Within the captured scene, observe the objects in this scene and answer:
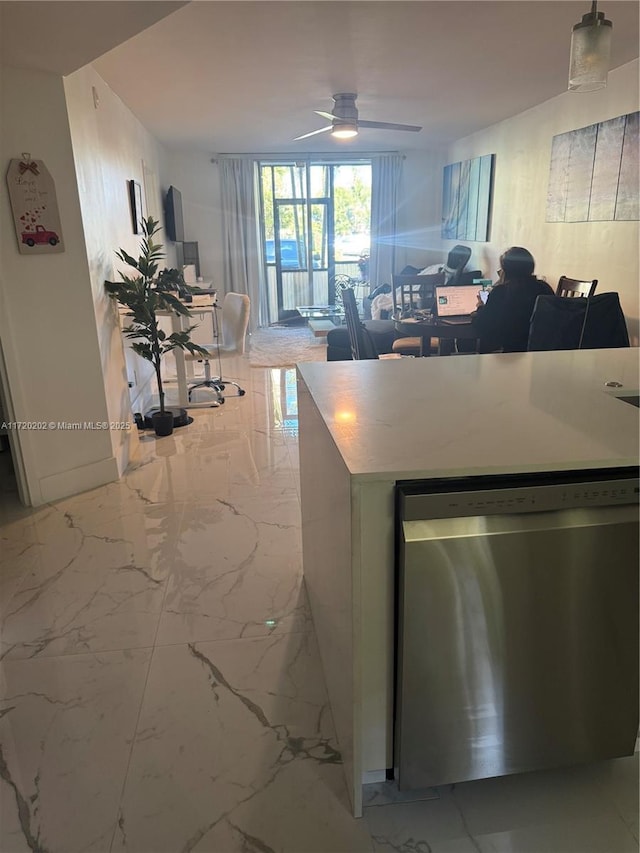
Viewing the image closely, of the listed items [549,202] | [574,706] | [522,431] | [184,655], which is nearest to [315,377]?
[522,431]

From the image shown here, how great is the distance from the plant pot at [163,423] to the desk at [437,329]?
1.74 m

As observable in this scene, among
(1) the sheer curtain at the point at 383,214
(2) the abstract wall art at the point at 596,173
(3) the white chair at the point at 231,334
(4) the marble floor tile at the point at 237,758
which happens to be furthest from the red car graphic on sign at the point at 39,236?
(1) the sheer curtain at the point at 383,214

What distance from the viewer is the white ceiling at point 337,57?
2.78 m

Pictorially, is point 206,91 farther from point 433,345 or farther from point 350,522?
point 350,522

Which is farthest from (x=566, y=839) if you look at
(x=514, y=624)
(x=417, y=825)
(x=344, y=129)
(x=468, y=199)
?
(x=468, y=199)

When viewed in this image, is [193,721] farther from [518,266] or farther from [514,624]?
[518,266]

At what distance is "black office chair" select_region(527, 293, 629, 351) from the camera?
10.3ft

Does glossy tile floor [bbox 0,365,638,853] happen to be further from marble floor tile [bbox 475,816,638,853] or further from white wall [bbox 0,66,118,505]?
white wall [bbox 0,66,118,505]

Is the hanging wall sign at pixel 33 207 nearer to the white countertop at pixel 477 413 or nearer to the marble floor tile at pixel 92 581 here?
the marble floor tile at pixel 92 581

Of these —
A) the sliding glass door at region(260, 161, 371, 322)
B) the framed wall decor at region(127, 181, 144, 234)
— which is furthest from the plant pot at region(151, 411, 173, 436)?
the sliding glass door at region(260, 161, 371, 322)

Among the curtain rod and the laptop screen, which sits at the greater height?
the curtain rod

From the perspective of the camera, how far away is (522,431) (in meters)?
1.34

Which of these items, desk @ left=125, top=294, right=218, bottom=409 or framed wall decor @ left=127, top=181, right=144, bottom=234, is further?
framed wall decor @ left=127, top=181, right=144, bottom=234

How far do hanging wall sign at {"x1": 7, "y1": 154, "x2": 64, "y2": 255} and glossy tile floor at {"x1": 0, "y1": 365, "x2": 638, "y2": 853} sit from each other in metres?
1.34
